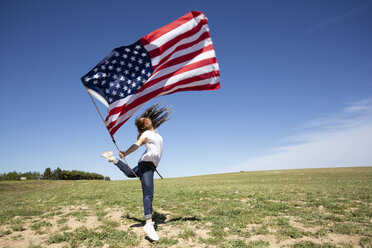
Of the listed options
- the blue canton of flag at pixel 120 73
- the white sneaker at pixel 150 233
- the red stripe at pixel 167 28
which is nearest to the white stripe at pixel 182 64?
the blue canton of flag at pixel 120 73

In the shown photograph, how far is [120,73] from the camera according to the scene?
636 centimetres

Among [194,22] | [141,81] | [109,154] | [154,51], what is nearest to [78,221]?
[109,154]

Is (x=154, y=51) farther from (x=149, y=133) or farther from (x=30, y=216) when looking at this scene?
(x=30, y=216)

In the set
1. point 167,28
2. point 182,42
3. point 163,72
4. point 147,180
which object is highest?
point 167,28

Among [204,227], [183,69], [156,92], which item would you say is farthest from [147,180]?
[183,69]

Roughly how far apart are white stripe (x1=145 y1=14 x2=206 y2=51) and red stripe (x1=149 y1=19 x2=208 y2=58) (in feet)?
0.22

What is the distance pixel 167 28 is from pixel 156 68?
4.30 feet

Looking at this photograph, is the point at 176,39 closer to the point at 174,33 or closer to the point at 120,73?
the point at 174,33

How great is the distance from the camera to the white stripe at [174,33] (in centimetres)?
649

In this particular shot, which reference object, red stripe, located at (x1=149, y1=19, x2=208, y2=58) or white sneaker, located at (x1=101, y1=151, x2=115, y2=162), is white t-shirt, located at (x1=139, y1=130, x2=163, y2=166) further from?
red stripe, located at (x1=149, y1=19, x2=208, y2=58)

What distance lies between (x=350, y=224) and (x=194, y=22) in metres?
6.95

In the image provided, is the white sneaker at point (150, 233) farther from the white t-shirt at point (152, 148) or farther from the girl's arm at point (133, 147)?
the girl's arm at point (133, 147)

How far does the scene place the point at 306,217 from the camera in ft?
19.6

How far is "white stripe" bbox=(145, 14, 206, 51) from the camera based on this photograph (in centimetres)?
649
